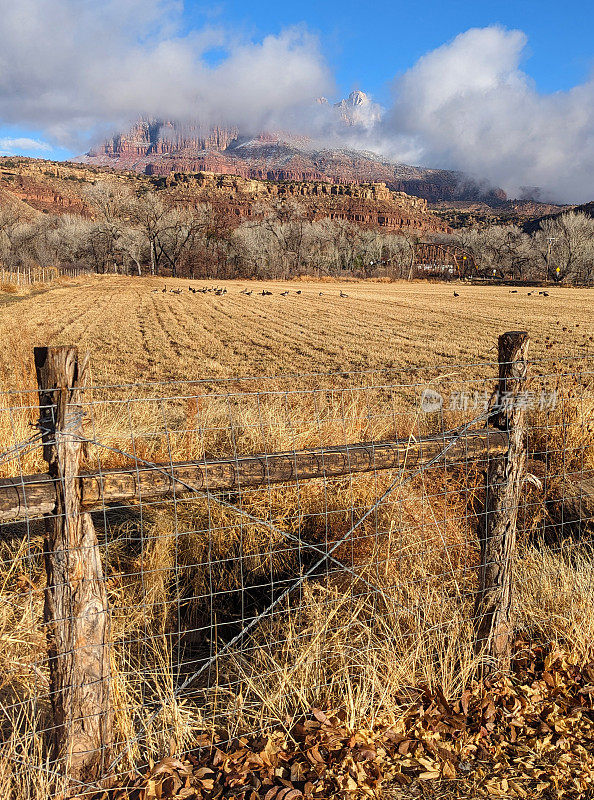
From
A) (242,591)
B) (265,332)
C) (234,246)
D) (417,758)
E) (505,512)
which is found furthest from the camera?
(234,246)

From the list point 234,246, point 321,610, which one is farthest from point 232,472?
point 234,246

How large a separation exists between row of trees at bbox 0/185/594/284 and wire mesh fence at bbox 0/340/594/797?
72496 mm

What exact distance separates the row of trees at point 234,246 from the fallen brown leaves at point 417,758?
245 ft

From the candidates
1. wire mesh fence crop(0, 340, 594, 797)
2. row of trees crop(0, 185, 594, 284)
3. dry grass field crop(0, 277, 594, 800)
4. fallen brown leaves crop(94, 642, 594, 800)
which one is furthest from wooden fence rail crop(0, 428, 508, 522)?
row of trees crop(0, 185, 594, 284)

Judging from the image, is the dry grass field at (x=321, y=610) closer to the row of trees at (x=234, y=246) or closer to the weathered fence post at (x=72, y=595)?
the weathered fence post at (x=72, y=595)

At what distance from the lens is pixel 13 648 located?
3691mm

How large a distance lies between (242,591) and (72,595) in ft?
3.00

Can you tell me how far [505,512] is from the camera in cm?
378

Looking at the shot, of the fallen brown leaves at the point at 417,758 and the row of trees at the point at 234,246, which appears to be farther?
the row of trees at the point at 234,246

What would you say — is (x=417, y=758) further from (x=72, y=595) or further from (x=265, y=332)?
(x=265, y=332)

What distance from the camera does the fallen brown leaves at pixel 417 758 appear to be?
2.77m

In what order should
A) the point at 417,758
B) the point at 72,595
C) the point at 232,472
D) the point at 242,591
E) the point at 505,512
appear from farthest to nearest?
1. the point at 505,512
2. the point at 242,591
3. the point at 232,472
4. the point at 417,758
5. the point at 72,595

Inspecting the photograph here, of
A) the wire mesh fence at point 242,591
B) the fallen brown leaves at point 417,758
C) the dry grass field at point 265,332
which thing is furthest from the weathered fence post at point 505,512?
the dry grass field at point 265,332

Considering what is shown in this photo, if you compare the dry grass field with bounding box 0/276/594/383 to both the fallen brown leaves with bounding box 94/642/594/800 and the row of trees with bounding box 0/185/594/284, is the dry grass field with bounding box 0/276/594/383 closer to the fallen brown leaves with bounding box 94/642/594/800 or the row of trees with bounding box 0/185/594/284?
the fallen brown leaves with bounding box 94/642/594/800
